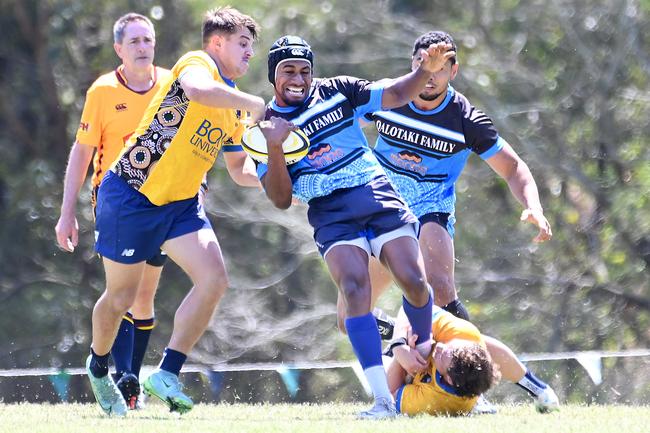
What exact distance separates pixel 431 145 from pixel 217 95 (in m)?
1.66

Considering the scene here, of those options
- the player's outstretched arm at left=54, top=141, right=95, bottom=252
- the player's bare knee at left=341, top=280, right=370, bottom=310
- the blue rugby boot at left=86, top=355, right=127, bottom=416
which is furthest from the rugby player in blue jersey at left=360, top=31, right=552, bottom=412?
the player's outstretched arm at left=54, top=141, right=95, bottom=252

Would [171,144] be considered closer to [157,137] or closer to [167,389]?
[157,137]

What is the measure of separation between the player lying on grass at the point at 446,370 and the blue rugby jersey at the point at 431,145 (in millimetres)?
938

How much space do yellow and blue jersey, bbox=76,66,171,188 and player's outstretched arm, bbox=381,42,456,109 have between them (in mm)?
1598

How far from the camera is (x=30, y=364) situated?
17109 mm

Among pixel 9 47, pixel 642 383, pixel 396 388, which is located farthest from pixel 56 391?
pixel 9 47

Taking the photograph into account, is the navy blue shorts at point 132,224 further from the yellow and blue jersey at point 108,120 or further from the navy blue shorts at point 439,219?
the navy blue shorts at point 439,219

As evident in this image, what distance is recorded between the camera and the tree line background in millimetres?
14547

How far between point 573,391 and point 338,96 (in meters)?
3.68

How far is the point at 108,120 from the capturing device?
7531 mm

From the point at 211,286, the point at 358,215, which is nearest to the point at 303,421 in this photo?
the point at 211,286

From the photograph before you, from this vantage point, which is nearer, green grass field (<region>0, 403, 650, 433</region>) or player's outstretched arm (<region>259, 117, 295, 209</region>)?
green grass field (<region>0, 403, 650, 433</region>)

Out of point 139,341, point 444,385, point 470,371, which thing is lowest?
point 139,341

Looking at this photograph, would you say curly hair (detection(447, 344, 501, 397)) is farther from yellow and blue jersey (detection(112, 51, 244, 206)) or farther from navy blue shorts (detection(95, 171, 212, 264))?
yellow and blue jersey (detection(112, 51, 244, 206))
